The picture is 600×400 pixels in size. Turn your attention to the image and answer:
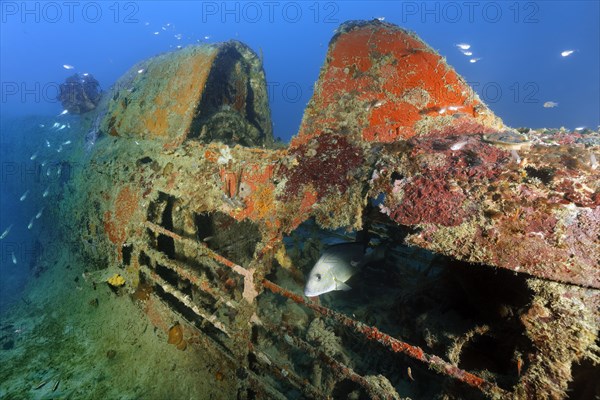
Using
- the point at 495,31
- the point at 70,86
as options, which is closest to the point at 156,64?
the point at 70,86

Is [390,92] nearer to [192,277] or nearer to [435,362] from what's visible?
[435,362]

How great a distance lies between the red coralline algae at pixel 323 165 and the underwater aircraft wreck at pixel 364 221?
0.02 metres

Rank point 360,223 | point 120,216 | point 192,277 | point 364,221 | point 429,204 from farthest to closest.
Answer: point 120,216 < point 192,277 < point 364,221 < point 360,223 < point 429,204

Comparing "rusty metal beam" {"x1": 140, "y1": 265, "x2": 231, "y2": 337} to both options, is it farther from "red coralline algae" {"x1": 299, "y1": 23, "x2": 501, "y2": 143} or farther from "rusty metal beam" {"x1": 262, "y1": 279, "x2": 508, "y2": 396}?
"red coralline algae" {"x1": 299, "y1": 23, "x2": 501, "y2": 143}

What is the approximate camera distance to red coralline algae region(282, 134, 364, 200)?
2730 mm

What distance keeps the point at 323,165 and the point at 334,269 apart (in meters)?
1.44

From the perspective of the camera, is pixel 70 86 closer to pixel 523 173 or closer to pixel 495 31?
pixel 523 173

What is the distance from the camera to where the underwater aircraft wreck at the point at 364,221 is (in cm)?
164

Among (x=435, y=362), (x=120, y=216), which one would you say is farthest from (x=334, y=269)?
(x=120, y=216)

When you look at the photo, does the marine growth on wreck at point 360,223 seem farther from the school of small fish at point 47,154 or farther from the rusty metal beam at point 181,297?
the school of small fish at point 47,154

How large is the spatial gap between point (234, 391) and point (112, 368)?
1879 millimetres

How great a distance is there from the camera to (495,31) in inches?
3236

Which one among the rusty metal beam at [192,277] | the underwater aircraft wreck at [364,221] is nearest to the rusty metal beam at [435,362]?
the underwater aircraft wreck at [364,221]

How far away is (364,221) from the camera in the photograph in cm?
266
